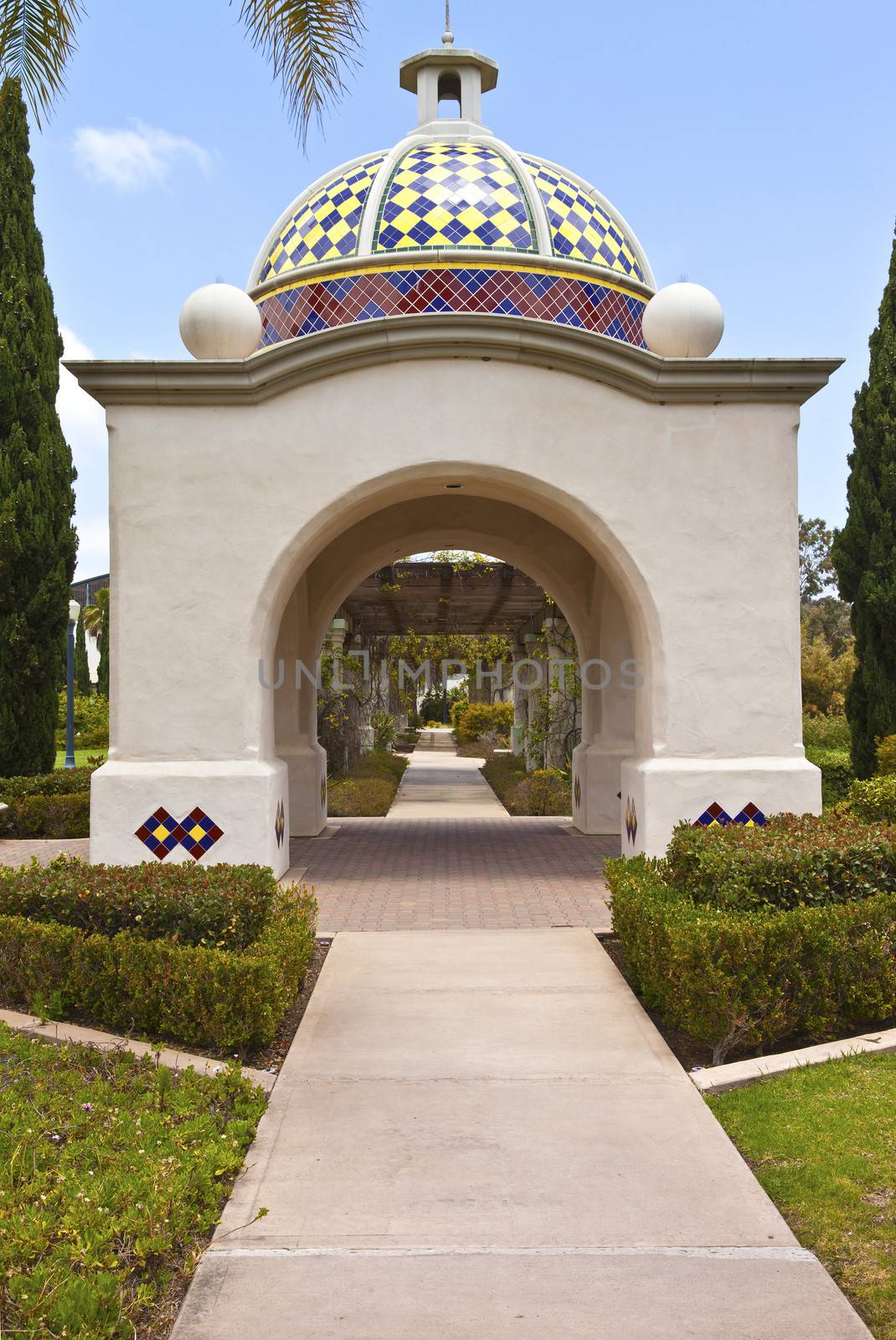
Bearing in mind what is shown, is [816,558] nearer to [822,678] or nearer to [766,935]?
[822,678]

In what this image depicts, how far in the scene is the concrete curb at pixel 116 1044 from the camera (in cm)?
548

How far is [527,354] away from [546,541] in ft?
14.5

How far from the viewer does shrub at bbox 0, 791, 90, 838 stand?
47.5ft

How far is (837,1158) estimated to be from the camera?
4473mm

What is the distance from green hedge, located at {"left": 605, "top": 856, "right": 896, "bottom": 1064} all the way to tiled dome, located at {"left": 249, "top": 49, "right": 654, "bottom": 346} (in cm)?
722

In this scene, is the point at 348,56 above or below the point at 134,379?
above

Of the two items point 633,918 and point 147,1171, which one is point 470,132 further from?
point 147,1171

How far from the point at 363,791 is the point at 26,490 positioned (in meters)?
7.11

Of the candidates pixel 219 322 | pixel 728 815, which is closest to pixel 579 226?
pixel 219 322

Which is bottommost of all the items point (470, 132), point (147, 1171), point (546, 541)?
point (147, 1171)

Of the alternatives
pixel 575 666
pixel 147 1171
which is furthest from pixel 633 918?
pixel 575 666

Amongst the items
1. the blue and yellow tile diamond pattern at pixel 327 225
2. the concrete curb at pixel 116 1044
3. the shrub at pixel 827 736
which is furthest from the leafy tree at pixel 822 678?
the concrete curb at pixel 116 1044

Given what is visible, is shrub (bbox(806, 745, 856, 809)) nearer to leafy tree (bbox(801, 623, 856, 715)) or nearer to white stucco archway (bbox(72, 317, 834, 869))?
white stucco archway (bbox(72, 317, 834, 869))

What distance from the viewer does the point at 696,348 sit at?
1023cm
